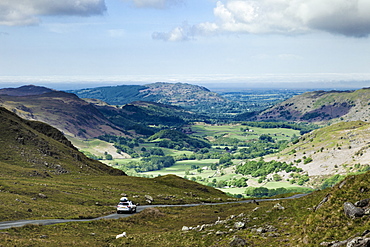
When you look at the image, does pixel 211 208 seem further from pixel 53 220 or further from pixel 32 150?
pixel 32 150

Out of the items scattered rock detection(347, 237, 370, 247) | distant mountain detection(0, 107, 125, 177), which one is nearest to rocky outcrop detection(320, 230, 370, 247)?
scattered rock detection(347, 237, 370, 247)

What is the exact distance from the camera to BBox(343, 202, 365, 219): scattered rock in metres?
36.1

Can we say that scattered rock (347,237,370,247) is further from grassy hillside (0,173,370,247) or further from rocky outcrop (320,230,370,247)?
grassy hillside (0,173,370,247)

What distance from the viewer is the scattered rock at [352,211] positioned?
36094 mm

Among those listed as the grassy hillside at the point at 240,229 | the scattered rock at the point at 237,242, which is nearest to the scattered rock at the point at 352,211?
the grassy hillside at the point at 240,229

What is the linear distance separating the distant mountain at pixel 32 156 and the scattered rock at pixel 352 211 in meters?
109

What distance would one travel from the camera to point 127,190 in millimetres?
124750

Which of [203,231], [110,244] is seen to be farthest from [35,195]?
[203,231]

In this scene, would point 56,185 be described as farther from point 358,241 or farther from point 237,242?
point 358,241

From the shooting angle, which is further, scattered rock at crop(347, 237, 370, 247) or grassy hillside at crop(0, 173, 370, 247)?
grassy hillside at crop(0, 173, 370, 247)

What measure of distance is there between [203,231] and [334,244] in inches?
971

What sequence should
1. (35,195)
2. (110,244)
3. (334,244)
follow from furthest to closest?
(35,195)
(110,244)
(334,244)

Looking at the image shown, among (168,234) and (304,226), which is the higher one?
(304,226)

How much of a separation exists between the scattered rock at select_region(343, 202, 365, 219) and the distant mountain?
109m
